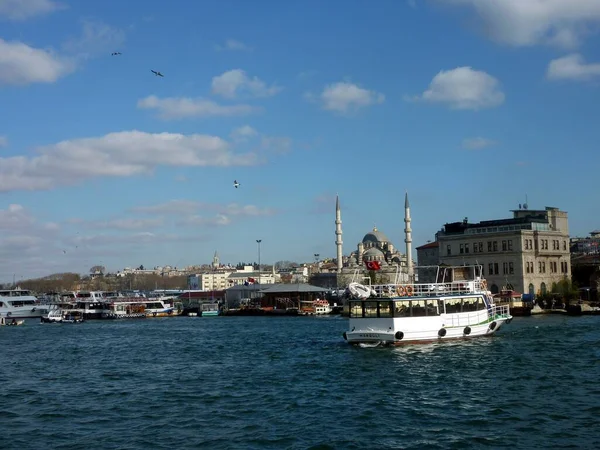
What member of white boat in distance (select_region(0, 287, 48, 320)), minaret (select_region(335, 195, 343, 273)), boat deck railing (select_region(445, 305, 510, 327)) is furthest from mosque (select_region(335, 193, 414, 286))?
boat deck railing (select_region(445, 305, 510, 327))

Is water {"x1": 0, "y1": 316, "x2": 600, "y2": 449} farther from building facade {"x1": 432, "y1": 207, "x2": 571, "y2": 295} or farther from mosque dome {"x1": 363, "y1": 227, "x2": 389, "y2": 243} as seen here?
mosque dome {"x1": 363, "y1": 227, "x2": 389, "y2": 243}

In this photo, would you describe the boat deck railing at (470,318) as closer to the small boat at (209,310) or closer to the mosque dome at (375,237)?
the small boat at (209,310)

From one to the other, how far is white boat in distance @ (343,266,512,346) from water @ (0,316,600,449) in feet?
3.05

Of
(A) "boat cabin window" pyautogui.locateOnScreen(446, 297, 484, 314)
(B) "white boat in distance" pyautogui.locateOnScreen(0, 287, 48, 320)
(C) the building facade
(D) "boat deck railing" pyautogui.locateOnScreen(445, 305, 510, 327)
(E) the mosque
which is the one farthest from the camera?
(E) the mosque

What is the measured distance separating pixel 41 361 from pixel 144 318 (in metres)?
56.5

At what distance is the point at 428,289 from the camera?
4062 cm

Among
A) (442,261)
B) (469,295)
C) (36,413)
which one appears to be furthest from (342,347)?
(442,261)

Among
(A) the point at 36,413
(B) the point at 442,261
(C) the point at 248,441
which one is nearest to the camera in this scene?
(C) the point at 248,441

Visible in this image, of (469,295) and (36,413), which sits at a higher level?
(469,295)

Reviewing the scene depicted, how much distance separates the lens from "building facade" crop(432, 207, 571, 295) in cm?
8319

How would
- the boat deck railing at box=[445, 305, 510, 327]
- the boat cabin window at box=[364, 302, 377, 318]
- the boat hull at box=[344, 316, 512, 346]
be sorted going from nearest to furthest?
the boat hull at box=[344, 316, 512, 346] → the boat cabin window at box=[364, 302, 377, 318] → the boat deck railing at box=[445, 305, 510, 327]

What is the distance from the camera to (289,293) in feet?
350

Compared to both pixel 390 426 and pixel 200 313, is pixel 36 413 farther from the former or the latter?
pixel 200 313

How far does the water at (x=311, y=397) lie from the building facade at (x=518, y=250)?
43.0 m
